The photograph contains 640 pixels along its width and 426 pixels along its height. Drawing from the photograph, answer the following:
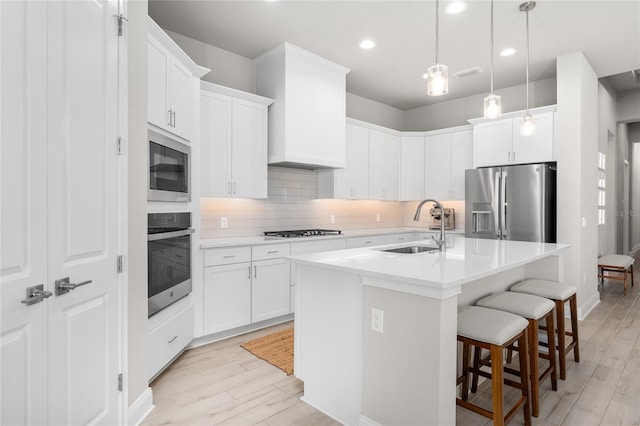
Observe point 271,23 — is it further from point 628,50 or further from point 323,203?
point 628,50

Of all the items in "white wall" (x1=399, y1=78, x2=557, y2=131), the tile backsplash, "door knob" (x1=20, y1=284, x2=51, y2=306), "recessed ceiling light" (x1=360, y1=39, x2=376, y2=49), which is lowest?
"door knob" (x1=20, y1=284, x2=51, y2=306)

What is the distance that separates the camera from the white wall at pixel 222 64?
3.79 metres

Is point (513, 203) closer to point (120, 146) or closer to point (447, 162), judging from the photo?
point (447, 162)

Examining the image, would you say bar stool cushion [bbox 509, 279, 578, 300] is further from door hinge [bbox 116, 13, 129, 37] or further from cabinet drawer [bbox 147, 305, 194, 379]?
door hinge [bbox 116, 13, 129, 37]

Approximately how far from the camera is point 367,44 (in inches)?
154

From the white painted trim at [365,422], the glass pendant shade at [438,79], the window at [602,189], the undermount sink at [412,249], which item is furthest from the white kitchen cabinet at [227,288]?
the window at [602,189]

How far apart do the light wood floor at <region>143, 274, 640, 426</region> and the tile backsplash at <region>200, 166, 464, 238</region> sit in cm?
130

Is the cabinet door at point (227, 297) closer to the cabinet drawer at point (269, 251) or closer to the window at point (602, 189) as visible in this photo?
the cabinet drawer at point (269, 251)

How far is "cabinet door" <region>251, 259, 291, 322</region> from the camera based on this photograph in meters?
3.66

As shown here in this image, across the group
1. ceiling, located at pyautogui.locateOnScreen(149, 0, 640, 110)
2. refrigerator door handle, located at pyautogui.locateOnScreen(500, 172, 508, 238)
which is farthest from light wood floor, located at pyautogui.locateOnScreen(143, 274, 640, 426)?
ceiling, located at pyautogui.locateOnScreen(149, 0, 640, 110)

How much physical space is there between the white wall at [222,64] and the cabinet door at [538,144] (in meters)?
3.33

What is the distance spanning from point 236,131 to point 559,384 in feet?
11.3

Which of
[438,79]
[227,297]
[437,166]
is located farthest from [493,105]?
[437,166]

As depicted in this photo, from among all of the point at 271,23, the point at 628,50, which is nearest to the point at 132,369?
the point at 271,23
